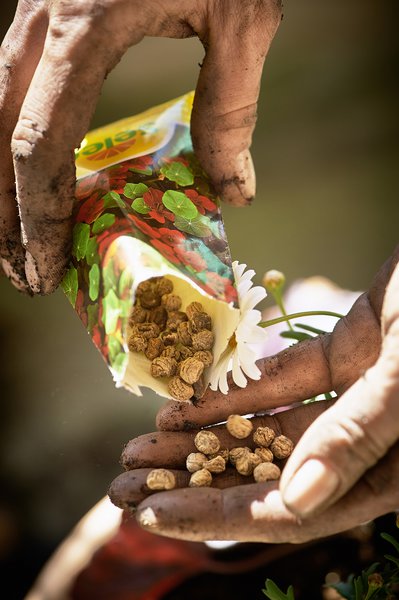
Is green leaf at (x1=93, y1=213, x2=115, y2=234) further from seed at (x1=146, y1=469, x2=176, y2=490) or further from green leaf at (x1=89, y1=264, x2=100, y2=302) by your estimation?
seed at (x1=146, y1=469, x2=176, y2=490)

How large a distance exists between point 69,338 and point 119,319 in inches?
29.1

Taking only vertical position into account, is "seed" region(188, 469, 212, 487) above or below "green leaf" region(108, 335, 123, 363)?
below

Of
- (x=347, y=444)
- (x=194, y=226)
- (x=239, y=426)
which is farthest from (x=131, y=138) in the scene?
(x=347, y=444)

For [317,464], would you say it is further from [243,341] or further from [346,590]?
[346,590]

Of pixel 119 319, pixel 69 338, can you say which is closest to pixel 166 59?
pixel 69 338

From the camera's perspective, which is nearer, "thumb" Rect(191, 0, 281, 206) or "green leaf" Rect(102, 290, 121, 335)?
"green leaf" Rect(102, 290, 121, 335)

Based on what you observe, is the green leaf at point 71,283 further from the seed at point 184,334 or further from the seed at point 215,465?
the seed at point 215,465

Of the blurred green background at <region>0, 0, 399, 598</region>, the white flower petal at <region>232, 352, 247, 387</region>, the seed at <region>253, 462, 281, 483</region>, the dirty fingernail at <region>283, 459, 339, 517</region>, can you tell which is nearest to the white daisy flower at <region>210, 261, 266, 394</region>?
the white flower petal at <region>232, 352, 247, 387</region>

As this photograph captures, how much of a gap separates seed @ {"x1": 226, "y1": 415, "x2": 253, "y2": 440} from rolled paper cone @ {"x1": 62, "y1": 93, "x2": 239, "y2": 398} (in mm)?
61

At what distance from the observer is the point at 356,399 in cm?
58

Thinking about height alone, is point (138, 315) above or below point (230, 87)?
below

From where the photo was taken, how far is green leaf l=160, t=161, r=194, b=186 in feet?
2.79

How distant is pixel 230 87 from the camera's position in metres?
0.87

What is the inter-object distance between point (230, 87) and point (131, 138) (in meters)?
0.16
